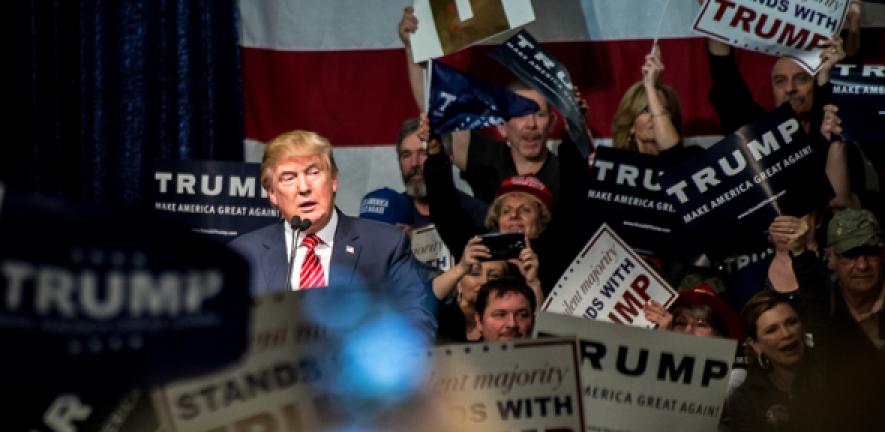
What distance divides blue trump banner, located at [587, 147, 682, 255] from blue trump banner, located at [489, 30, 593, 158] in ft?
1.05

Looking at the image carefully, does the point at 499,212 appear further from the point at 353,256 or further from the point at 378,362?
the point at 378,362

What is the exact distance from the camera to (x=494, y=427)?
3.15m

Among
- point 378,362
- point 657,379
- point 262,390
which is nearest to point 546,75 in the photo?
point 657,379

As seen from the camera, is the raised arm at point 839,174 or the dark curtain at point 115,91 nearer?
the raised arm at point 839,174

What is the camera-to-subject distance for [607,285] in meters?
5.18

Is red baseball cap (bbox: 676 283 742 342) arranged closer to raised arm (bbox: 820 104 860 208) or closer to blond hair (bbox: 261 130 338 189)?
raised arm (bbox: 820 104 860 208)

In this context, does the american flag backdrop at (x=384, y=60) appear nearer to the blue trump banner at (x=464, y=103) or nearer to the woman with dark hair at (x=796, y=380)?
the blue trump banner at (x=464, y=103)

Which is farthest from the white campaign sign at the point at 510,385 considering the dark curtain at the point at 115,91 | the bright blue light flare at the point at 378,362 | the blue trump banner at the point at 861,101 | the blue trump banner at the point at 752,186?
the dark curtain at the point at 115,91

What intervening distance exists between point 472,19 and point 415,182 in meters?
0.61

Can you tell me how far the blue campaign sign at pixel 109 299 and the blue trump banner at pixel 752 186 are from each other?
141 inches

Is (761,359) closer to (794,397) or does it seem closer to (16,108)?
(794,397)

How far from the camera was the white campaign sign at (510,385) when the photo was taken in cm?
308

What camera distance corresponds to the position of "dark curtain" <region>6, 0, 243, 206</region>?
620cm

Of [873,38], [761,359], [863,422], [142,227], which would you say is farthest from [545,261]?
[142,227]
